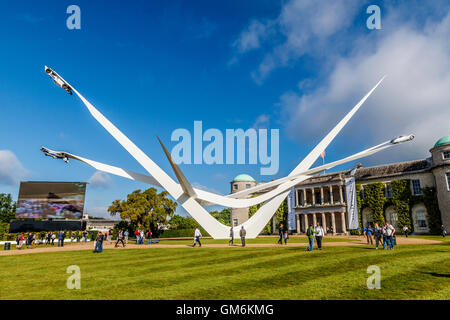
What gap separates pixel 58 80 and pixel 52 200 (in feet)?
114

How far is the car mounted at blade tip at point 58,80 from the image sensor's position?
21.1 meters

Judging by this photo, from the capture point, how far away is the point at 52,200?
49.0 m

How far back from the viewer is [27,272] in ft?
36.6

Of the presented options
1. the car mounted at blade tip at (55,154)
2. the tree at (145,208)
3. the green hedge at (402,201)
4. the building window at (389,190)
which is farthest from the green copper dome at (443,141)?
the car mounted at blade tip at (55,154)

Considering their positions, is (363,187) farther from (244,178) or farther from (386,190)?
(244,178)

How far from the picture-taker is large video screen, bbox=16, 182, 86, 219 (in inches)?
1891

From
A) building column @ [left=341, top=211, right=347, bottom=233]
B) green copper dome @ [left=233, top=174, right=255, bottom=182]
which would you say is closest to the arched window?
building column @ [left=341, top=211, right=347, bottom=233]

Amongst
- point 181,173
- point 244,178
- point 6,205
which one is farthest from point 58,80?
point 6,205

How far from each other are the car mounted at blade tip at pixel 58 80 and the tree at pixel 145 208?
29049 mm

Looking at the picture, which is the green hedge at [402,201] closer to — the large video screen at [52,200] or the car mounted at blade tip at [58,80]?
the car mounted at blade tip at [58,80]

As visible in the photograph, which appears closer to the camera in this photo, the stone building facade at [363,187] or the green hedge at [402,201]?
the stone building facade at [363,187]
